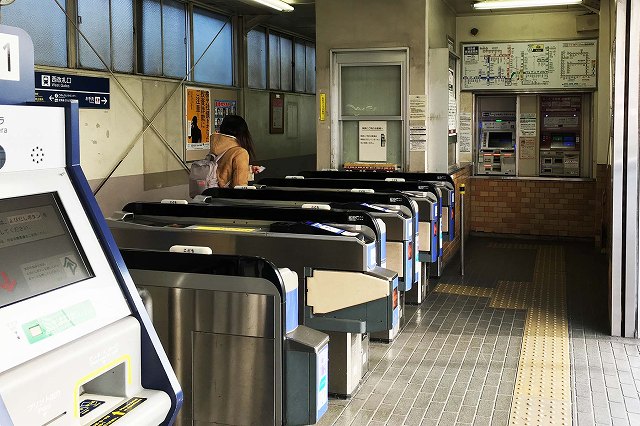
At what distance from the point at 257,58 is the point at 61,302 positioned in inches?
361

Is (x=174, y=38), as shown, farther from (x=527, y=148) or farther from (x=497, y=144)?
(x=527, y=148)

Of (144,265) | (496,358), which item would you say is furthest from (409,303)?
(144,265)

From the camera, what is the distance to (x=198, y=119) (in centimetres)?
889

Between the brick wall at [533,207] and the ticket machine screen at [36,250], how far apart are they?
8.49m

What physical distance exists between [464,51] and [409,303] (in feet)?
15.0

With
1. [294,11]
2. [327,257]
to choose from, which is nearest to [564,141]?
[294,11]

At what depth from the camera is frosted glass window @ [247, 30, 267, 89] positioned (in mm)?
10359

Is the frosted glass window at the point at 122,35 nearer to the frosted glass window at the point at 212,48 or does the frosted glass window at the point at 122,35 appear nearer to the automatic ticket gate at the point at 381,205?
the frosted glass window at the point at 212,48

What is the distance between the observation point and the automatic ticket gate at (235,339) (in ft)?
8.99

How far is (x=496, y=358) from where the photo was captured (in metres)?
5.00

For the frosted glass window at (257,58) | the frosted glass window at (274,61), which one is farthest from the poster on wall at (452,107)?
the frosted glass window at (274,61)

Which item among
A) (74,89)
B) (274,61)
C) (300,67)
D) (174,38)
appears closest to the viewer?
(74,89)

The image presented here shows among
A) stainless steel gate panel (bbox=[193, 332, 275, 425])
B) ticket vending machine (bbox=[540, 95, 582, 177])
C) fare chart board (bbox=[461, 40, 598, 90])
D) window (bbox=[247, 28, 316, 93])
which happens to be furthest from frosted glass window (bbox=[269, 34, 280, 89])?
stainless steel gate panel (bbox=[193, 332, 275, 425])

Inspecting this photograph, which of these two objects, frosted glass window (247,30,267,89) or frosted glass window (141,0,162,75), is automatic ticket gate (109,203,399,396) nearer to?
frosted glass window (141,0,162,75)
